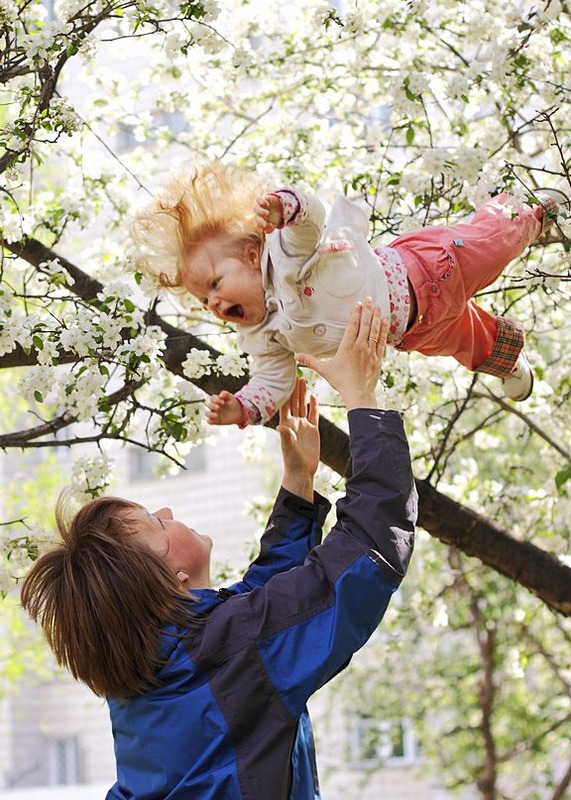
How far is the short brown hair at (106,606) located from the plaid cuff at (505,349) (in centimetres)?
143

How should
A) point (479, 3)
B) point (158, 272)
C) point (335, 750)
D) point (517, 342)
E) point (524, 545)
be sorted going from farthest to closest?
point (335, 750) → point (479, 3) → point (524, 545) → point (517, 342) → point (158, 272)

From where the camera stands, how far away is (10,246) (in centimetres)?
439

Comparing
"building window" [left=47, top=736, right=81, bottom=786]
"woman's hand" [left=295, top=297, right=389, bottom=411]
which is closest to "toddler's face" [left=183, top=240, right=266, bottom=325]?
"woman's hand" [left=295, top=297, right=389, bottom=411]

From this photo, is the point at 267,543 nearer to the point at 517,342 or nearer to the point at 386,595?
the point at 386,595

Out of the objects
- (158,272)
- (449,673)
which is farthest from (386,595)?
(449,673)

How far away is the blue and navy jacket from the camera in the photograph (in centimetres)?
254

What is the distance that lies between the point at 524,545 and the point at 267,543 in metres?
2.08

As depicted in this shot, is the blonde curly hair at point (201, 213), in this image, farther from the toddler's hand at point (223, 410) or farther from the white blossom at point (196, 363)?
the white blossom at point (196, 363)

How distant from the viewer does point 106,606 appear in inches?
106

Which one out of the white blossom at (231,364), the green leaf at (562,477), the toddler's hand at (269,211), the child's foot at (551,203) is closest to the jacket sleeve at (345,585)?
the toddler's hand at (269,211)

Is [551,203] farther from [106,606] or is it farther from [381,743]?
[381,743]

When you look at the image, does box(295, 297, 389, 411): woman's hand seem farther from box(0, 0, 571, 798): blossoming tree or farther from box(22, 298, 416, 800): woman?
box(0, 0, 571, 798): blossoming tree

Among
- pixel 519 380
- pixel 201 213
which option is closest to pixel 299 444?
pixel 201 213

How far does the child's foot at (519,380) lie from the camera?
12.7 ft
